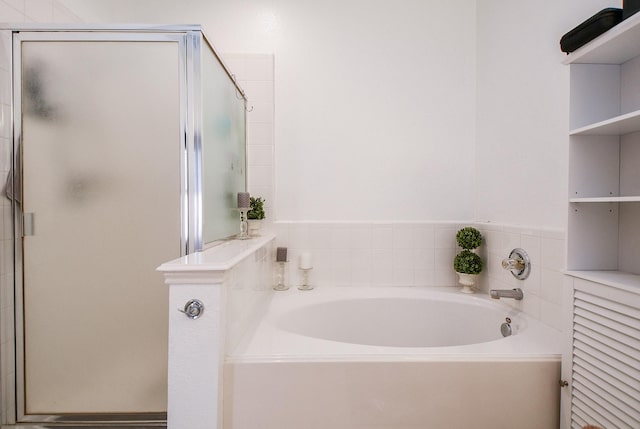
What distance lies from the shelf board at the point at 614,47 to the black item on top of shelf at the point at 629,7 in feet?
0.08

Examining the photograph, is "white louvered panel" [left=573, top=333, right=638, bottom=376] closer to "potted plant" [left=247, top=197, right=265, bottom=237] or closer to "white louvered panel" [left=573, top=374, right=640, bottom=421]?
"white louvered panel" [left=573, top=374, right=640, bottom=421]

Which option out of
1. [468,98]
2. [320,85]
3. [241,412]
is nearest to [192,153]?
[241,412]

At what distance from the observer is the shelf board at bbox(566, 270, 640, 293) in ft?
2.68

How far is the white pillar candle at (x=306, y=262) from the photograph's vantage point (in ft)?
6.25

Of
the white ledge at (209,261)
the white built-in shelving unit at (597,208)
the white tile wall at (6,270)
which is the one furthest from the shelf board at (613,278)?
the white tile wall at (6,270)

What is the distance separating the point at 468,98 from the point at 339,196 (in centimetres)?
111

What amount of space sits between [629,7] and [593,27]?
8 centimetres

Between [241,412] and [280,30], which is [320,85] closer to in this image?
[280,30]

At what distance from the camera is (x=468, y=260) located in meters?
1.84

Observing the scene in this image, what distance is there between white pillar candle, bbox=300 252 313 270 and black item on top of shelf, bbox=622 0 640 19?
166 cm

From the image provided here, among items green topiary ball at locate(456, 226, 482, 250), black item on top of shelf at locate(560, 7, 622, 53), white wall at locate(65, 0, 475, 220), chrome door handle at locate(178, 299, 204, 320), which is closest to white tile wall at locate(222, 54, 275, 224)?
white wall at locate(65, 0, 475, 220)

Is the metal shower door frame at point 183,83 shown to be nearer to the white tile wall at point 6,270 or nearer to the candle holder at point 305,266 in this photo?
the white tile wall at point 6,270

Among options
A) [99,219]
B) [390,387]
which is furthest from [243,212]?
[390,387]

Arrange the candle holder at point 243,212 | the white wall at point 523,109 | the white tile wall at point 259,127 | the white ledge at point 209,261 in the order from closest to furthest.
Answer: the white ledge at point 209,261 → the white wall at point 523,109 → the candle holder at point 243,212 → the white tile wall at point 259,127
